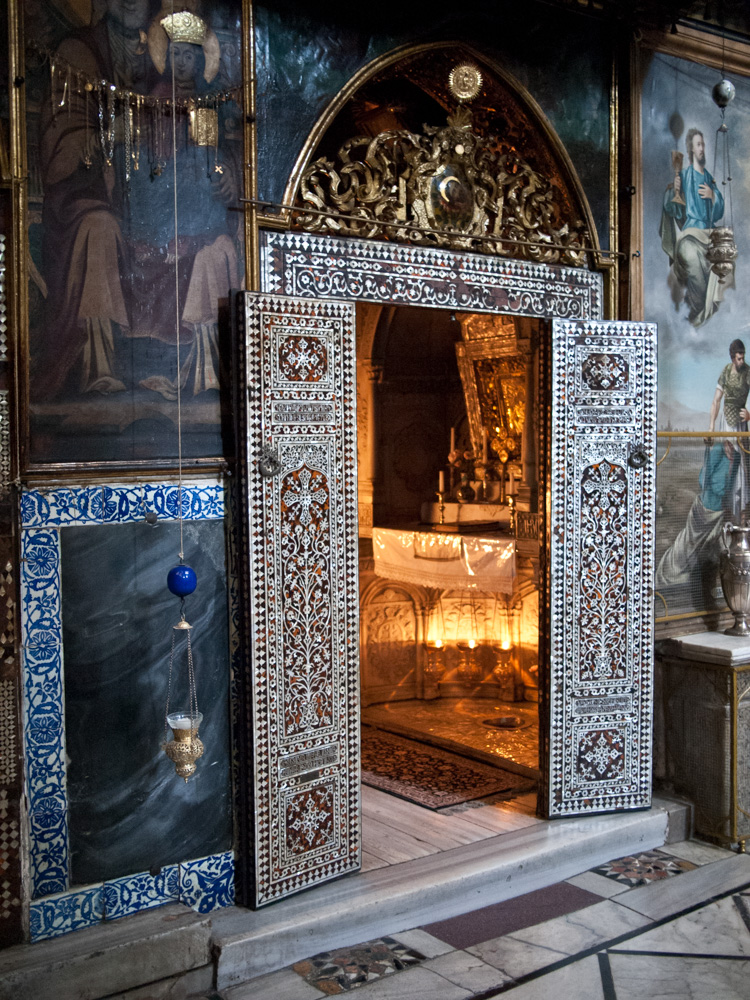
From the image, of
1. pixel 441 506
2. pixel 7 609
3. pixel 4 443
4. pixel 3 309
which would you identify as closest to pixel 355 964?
pixel 7 609

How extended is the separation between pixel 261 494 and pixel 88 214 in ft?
4.00

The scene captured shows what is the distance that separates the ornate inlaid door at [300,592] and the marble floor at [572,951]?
0.40 meters

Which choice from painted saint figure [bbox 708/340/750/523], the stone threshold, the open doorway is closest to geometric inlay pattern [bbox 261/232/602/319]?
painted saint figure [bbox 708/340/750/523]

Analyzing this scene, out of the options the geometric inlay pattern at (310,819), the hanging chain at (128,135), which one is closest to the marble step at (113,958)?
the geometric inlay pattern at (310,819)

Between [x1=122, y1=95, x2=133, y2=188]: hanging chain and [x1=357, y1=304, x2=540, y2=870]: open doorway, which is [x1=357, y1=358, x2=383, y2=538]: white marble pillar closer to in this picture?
[x1=357, y1=304, x2=540, y2=870]: open doorway

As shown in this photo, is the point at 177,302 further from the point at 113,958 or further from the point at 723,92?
the point at 723,92

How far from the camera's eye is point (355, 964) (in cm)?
404

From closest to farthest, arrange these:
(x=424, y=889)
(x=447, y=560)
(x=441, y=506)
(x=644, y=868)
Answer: (x=424, y=889), (x=644, y=868), (x=447, y=560), (x=441, y=506)

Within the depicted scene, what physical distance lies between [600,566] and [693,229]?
1.93 meters

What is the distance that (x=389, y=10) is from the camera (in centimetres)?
456

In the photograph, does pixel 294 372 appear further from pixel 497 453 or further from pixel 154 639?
pixel 497 453

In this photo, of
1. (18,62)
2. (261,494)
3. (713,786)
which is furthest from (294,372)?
(713,786)

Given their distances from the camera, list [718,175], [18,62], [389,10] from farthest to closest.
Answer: [718,175] → [389,10] → [18,62]

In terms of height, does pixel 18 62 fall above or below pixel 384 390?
above
